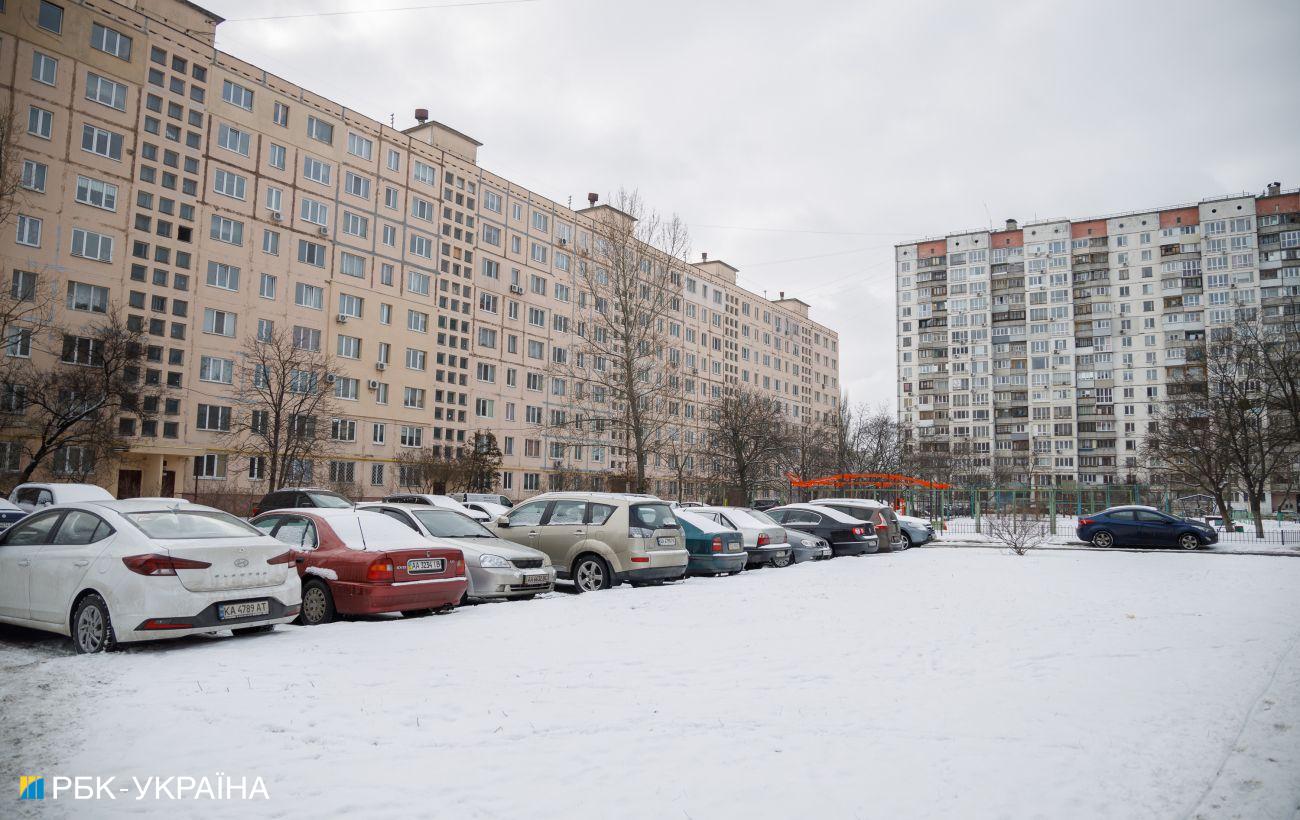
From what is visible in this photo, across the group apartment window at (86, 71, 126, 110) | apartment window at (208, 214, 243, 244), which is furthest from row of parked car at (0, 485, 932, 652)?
apartment window at (86, 71, 126, 110)

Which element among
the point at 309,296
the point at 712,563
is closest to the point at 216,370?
the point at 309,296

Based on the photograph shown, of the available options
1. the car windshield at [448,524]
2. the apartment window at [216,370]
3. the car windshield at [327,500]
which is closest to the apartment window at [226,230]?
the apartment window at [216,370]

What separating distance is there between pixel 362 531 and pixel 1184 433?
47479mm

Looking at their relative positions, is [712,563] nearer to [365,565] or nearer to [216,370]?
[365,565]

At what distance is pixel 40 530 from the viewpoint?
8.77 meters

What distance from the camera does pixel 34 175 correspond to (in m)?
36.9

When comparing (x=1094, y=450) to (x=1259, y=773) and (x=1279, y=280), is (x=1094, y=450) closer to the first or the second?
(x=1279, y=280)

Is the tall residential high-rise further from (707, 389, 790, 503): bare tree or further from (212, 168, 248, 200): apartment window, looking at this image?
(212, 168, 248, 200): apartment window

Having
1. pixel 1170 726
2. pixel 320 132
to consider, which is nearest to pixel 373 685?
pixel 1170 726

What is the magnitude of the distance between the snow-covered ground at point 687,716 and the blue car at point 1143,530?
20.5 metres

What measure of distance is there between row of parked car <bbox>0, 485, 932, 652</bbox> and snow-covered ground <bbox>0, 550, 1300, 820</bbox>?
426 millimetres

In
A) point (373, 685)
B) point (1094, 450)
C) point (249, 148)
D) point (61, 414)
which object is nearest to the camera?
point (373, 685)

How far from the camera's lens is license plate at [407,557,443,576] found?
33.6 ft

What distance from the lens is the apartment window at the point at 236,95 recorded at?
43250 mm
